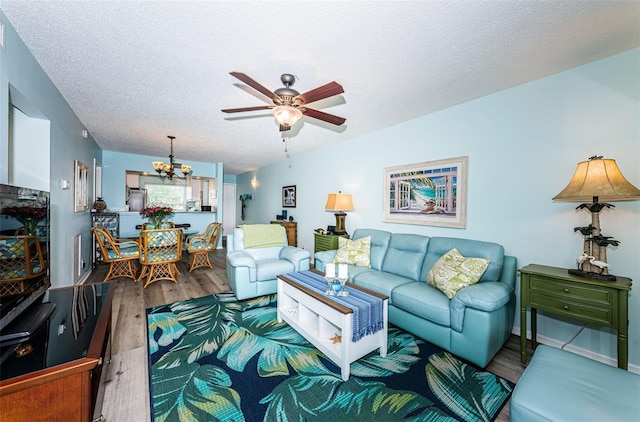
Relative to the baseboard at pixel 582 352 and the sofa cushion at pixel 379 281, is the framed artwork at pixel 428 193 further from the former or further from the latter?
the baseboard at pixel 582 352

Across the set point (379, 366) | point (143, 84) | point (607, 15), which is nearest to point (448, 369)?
point (379, 366)

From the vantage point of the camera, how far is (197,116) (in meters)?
3.44

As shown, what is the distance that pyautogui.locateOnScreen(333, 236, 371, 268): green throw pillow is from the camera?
10.8 ft

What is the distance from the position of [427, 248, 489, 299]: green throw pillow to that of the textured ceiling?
5.84ft

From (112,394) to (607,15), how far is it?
13.7ft

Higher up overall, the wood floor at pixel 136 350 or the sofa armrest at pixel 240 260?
the sofa armrest at pixel 240 260

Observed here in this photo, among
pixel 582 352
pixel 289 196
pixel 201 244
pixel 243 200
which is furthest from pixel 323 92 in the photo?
pixel 243 200

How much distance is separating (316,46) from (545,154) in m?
2.38

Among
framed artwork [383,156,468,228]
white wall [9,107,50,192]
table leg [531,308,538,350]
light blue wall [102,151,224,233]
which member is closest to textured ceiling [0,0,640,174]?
white wall [9,107,50,192]

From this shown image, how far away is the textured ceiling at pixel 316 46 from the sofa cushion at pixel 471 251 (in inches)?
64.9

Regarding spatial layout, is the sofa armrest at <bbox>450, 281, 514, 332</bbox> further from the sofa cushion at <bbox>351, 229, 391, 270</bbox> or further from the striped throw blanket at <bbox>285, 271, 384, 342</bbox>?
the sofa cushion at <bbox>351, 229, 391, 270</bbox>

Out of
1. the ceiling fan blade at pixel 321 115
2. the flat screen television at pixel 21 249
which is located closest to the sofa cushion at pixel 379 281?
the ceiling fan blade at pixel 321 115

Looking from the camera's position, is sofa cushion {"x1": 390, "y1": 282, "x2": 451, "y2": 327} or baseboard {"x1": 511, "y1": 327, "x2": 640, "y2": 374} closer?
baseboard {"x1": 511, "y1": 327, "x2": 640, "y2": 374}

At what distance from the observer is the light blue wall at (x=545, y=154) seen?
1.98 metres
